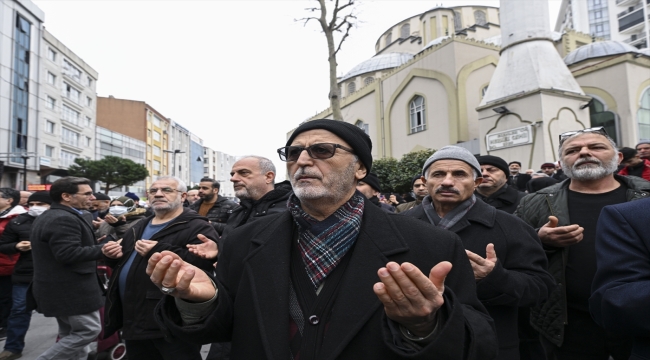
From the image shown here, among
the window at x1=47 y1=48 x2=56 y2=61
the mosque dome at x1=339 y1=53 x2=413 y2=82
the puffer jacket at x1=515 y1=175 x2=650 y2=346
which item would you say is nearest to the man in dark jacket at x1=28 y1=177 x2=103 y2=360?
the puffer jacket at x1=515 y1=175 x2=650 y2=346

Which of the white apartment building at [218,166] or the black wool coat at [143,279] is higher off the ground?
the white apartment building at [218,166]

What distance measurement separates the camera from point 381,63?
39000 millimetres

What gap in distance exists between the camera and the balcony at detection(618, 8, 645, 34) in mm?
50438

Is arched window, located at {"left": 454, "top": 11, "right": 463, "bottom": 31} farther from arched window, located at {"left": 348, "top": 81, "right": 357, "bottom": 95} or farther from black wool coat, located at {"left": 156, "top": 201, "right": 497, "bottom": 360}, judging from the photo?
black wool coat, located at {"left": 156, "top": 201, "right": 497, "bottom": 360}

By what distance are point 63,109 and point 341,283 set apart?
171 feet

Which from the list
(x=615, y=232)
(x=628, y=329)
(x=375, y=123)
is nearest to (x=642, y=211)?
(x=615, y=232)

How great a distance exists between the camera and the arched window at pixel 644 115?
19.3 metres

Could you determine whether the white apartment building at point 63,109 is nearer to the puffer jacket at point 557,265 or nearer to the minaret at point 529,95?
the minaret at point 529,95

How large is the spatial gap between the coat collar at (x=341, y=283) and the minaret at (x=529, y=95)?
1518 cm

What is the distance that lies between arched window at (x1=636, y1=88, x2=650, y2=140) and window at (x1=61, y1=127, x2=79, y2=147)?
50610 millimetres

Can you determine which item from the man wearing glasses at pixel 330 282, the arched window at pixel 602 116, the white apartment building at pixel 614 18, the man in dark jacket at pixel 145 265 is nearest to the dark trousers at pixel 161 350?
the man in dark jacket at pixel 145 265

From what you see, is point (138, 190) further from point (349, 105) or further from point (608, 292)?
point (608, 292)

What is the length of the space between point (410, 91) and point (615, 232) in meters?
26.8

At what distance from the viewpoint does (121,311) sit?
3.50 m
